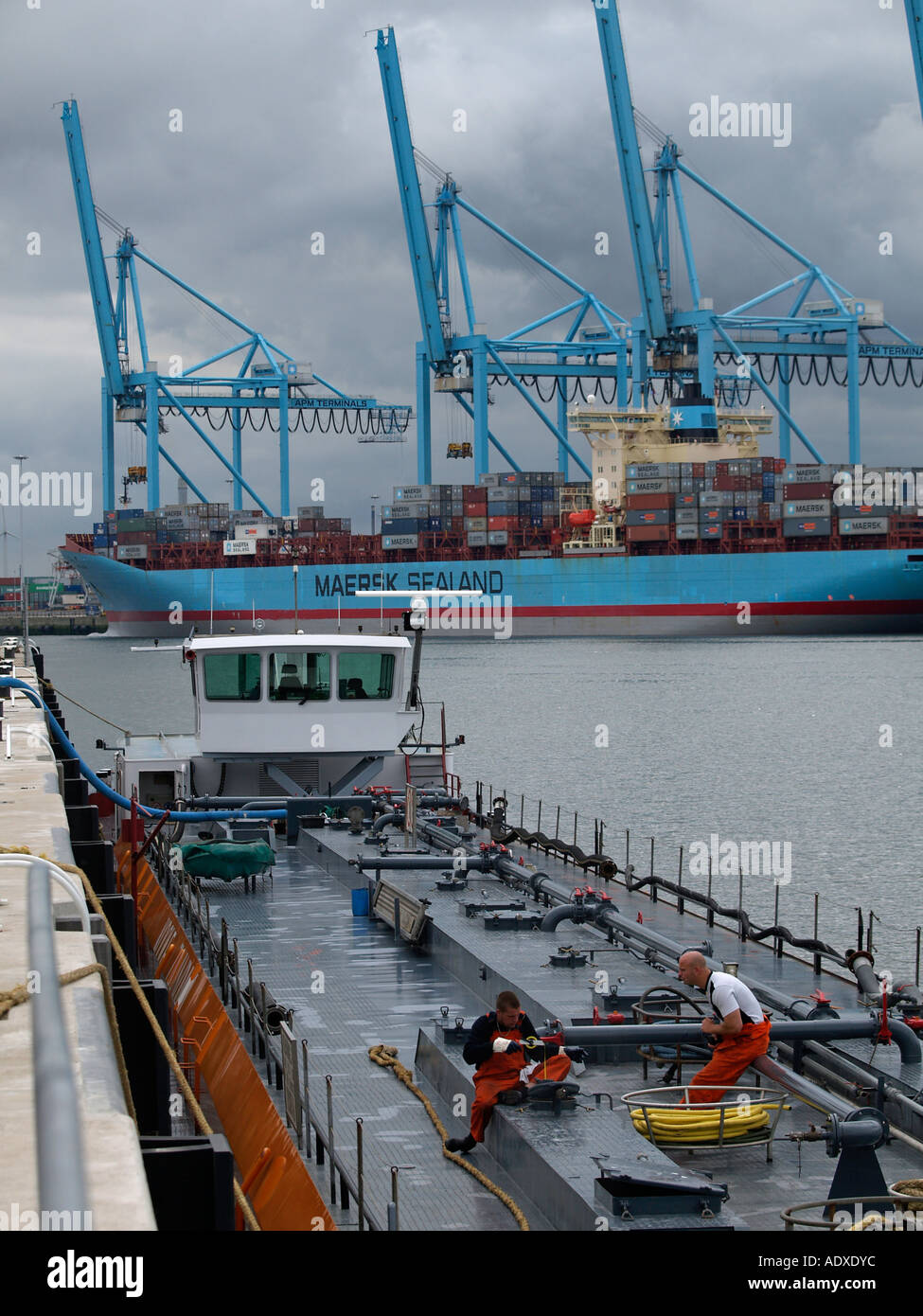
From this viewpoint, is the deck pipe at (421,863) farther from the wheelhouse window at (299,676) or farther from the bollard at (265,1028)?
the wheelhouse window at (299,676)

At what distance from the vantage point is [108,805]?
32.5 metres

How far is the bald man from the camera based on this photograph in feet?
35.6

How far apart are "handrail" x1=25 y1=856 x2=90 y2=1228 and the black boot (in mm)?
4516

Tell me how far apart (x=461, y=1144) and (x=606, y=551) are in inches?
4632

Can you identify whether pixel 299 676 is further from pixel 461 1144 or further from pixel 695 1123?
A: pixel 695 1123

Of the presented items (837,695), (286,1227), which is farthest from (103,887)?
(837,695)

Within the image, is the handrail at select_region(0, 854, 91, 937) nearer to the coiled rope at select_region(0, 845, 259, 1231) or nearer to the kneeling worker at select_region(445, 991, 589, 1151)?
the coiled rope at select_region(0, 845, 259, 1231)

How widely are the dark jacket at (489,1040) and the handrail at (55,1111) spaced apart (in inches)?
167

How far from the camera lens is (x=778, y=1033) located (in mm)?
12141

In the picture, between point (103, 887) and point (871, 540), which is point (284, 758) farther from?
point (871, 540)

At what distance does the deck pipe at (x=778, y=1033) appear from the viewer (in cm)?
1182

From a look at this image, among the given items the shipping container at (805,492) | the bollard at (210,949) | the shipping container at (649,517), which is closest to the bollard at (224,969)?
the bollard at (210,949)

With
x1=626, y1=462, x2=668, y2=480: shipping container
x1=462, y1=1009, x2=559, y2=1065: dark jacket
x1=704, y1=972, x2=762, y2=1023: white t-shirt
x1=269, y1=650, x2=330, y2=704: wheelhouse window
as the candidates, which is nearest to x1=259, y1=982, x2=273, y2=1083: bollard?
x1=462, y1=1009, x2=559, y2=1065: dark jacket
